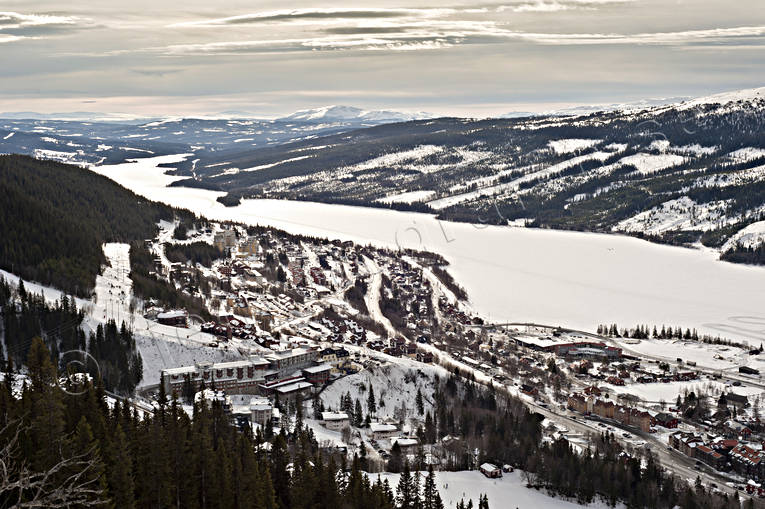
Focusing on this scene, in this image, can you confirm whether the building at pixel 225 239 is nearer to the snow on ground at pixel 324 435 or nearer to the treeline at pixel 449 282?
the treeline at pixel 449 282

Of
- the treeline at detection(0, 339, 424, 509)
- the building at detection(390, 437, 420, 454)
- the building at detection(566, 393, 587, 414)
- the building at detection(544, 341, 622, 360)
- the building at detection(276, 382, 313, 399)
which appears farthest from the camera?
the building at detection(544, 341, 622, 360)

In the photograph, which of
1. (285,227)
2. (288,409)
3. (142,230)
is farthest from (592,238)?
(288,409)

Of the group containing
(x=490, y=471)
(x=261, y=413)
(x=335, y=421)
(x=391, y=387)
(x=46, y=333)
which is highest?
(x=46, y=333)

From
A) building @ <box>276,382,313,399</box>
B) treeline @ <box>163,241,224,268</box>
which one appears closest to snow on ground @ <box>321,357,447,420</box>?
building @ <box>276,382,313,399</box>

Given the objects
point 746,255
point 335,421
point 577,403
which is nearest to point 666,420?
point 577,403

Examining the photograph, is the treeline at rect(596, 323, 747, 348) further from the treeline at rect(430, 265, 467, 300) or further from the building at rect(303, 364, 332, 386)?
the building at rect(303, 364, 332, 386)

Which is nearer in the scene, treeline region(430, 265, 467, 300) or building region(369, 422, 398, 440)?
building region(369, 422, 398, 440)

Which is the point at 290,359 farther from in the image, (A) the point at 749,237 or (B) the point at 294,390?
(A) the point at 749,237

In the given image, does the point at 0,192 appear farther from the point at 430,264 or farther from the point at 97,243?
the point at 430,264
